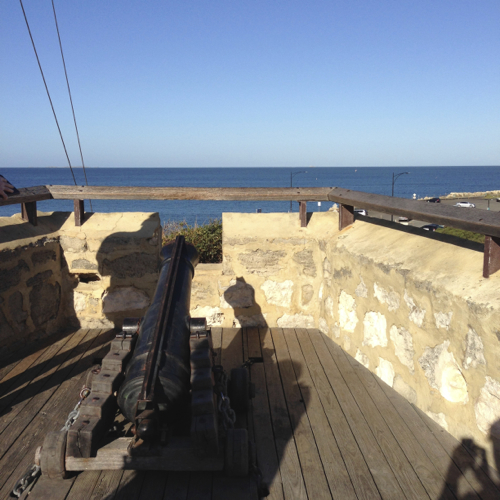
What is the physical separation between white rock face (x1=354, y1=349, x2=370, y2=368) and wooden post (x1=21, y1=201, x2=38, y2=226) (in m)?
3.34

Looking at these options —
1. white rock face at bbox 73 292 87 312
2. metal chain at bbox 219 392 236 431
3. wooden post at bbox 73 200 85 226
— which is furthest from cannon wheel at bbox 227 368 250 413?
wooden post at bbox 73 200 85 226

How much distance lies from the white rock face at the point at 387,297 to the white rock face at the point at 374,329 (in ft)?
0.44

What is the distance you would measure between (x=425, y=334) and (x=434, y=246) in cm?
67

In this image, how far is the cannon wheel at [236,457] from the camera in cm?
249

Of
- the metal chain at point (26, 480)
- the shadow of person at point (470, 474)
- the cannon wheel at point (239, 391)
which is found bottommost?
the shadow of person at point (470, 474)

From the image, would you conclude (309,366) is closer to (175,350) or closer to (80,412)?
(175,350)

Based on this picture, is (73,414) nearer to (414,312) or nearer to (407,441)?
(407,441)

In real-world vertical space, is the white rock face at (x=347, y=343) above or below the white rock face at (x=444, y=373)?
below

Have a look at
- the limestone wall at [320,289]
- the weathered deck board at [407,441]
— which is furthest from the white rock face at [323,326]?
the weathered deck board at [407,441]

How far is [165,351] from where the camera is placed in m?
2.62

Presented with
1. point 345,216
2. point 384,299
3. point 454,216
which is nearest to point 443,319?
point 454,216

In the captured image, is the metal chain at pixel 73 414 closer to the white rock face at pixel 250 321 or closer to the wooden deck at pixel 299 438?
the wooden deck at pixel 299 438

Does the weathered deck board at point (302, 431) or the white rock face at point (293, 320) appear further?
the white rock face at point (293, 320)

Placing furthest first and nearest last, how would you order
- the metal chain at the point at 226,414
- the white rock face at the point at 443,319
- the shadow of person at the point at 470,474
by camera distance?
the white rock face at the point at 443,319 < the metal chain at the point at 226,414 < the shadow of person at the point at 470,474
